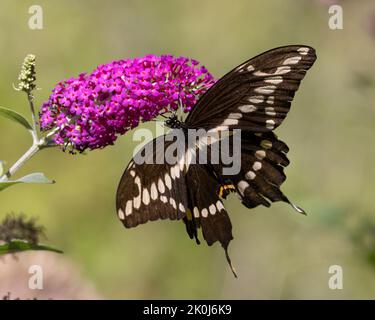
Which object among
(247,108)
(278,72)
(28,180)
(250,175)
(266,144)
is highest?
(278,72)

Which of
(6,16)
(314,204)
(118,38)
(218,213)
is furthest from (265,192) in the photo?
(6,16)

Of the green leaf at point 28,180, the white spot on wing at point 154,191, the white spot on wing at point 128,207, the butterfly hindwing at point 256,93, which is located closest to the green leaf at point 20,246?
the green leaf at point 28,180

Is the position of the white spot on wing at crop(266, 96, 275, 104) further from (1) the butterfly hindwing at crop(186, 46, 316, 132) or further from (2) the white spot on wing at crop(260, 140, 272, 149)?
(2) the white spot on wing at crop(260, 140, 272, 149)

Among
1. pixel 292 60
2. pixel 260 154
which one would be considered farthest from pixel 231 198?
pixel 292 60

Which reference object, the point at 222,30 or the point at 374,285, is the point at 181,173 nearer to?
the point at 374,285

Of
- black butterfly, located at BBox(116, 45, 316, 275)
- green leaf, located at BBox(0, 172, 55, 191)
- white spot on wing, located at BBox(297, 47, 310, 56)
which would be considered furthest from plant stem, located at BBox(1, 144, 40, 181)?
white spot on wing, located at BBox(297, 47, 310, 56)

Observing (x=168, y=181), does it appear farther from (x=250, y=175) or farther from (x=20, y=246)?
(x=20, y=246)
